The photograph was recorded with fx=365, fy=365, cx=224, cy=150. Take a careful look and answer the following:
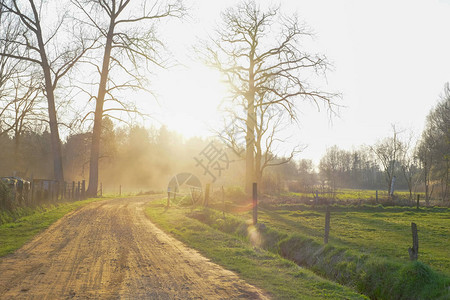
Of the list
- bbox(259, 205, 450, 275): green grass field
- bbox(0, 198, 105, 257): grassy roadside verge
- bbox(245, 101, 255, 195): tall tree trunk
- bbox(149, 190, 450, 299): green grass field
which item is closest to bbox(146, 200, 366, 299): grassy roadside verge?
bbox(149, 190, 450, 299): green grass field

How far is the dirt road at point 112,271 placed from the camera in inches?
229

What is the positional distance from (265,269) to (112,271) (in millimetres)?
3240

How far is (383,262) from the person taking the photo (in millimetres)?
8719

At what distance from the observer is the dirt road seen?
19.1 ft

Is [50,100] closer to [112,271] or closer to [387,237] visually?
[112,271]

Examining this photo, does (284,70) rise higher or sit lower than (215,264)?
higher

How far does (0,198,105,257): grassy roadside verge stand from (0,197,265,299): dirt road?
0.34 metres

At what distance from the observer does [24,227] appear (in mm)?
12250

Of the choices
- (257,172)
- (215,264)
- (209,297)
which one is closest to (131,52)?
(257,172)

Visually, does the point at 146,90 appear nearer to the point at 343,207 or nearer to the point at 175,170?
the point at 343,207

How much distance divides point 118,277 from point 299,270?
3.92 metres
